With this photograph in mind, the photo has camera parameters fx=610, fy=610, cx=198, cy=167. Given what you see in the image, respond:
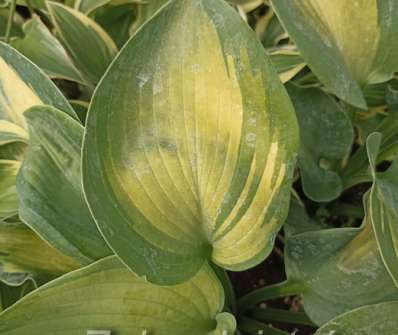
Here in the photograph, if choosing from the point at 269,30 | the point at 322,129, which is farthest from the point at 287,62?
the point at 269,30

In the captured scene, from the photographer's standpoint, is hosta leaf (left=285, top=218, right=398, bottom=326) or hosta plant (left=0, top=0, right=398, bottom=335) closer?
hosta plant (left=0, top=0, right=398, bottom=335)

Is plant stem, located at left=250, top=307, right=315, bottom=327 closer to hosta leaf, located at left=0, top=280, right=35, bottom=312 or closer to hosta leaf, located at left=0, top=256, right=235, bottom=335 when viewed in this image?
hosta leaf, located at left=0, top=256, right=235, bottom=335

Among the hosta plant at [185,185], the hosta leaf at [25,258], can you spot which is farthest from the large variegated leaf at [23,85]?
the hosta leaf at [25,258]

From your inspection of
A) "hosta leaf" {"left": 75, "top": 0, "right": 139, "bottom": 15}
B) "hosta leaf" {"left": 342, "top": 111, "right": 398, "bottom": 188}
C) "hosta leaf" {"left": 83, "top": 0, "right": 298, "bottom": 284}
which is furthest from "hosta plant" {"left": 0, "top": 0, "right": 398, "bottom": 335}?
"hosta leaf" {"left": 75, "top": 0, "right": 139, "bottom": 15}

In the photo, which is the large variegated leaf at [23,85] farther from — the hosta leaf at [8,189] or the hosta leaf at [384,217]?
the hosta leaf at [384,217]

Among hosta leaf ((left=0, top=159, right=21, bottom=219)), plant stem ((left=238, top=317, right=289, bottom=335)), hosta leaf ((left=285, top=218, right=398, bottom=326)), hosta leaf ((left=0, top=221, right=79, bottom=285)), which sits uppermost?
hosta leaf ((left=0, top=159, right=21, bottom=219))

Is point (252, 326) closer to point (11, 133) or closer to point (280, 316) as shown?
point (280, 316)

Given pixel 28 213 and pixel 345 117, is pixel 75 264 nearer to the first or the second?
pixel 28 213
